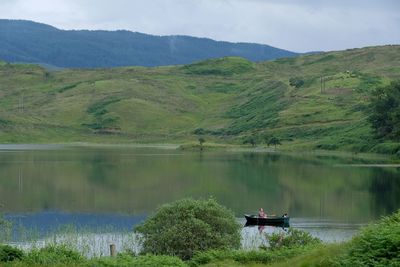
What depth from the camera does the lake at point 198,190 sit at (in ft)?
232

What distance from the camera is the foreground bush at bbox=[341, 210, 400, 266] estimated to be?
816 inches

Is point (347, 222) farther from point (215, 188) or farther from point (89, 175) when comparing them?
point (89, 175)

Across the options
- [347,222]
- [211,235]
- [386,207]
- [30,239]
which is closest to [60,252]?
[211,235]

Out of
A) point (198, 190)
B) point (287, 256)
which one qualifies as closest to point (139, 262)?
point (287, 256)

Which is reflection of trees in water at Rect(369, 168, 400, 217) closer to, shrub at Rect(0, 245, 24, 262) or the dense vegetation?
the dense vegetation

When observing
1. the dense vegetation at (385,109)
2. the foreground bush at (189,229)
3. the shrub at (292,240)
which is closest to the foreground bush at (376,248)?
the shrub at (292,240)

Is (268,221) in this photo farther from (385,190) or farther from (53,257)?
(385,190)

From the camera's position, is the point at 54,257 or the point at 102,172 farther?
the point at 102,172

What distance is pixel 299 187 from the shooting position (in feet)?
330

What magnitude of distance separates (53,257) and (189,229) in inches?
403

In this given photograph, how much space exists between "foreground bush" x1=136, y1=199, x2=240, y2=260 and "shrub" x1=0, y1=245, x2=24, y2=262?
411 inches

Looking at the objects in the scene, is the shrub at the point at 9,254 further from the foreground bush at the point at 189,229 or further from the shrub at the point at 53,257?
the foreground bush at the point at 189,229

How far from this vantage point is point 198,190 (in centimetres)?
9412

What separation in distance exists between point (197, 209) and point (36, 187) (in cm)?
6263
